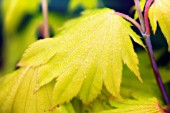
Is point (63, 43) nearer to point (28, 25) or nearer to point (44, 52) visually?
point (44, 52)

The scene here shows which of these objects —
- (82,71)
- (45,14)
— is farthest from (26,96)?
(45,14)

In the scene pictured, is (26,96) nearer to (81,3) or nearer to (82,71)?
(82,71)

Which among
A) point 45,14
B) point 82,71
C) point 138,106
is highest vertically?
point 45,14

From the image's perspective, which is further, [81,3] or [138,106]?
[81,3]

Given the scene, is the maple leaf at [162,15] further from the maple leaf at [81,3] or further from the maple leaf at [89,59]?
the maple leaf at [81,3]

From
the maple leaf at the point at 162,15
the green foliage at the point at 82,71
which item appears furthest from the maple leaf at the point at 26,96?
the maple leaf at the point at 162,15

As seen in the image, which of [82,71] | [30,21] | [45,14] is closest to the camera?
[82,71]

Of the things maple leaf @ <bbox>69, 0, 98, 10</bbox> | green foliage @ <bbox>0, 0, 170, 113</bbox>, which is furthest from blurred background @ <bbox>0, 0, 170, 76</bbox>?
green foliage @ <bbox>0, 0, 170, 113</bbox>
